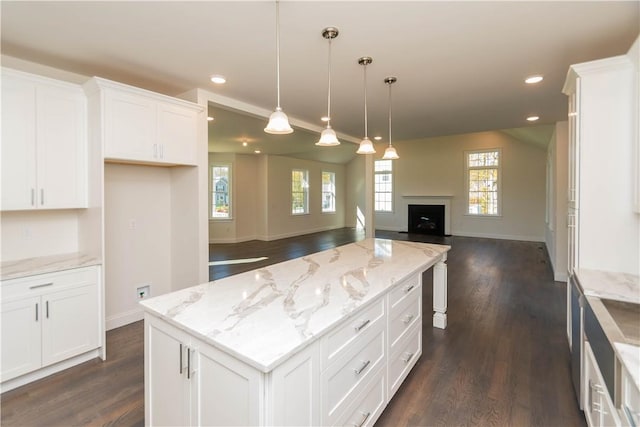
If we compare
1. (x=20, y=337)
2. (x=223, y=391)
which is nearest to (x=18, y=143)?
(x=20, y=337)

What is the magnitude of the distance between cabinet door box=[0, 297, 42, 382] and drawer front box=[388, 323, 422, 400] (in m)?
2.60

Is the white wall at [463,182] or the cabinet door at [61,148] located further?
the white wall at [463,182]

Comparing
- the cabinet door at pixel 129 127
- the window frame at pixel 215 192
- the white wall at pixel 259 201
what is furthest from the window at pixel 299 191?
the cabinet door at pixel 129 127

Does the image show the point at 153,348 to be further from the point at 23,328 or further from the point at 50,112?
the point at 50,112

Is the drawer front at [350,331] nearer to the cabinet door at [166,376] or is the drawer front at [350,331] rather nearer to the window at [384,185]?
the cabinet door at [166,376]

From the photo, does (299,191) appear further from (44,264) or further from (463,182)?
(44,264)

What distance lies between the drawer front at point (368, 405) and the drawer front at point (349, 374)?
5 cm

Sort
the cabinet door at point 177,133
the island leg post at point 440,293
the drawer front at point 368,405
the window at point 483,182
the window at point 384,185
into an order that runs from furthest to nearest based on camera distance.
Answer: the window at point 384,185, the window at point 483,182, the island leg post at point 440,293, the cabinet door at point 177,133, the drawer front at point 368,405

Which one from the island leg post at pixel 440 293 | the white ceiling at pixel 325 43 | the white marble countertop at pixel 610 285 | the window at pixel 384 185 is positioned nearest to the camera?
the white marble countertop at pixel 610 285

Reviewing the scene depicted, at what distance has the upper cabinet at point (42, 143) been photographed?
7.57 ft

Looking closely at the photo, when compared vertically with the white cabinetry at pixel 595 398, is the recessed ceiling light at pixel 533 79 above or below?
above

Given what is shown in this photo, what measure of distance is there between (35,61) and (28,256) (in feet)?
5.56

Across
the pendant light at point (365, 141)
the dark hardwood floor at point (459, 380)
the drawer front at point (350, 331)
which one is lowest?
the dark hardwood floor at point (459, 380)

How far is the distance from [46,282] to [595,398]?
3568 millimetres
